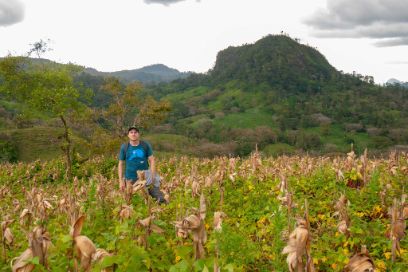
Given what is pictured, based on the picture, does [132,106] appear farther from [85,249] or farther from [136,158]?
[85,249]

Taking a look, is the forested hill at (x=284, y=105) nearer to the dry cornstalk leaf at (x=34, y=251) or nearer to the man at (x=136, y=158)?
the man at (x=136, y=158)

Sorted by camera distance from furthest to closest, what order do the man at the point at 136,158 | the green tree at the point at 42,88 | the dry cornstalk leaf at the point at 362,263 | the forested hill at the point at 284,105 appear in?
the forested hill at the point at 284,105, the green tree at the point at 42,88, the man at the point at 136,158, the dry cornstalk leaf at the point at 362,263

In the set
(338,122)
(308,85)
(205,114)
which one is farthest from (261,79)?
(338,122)

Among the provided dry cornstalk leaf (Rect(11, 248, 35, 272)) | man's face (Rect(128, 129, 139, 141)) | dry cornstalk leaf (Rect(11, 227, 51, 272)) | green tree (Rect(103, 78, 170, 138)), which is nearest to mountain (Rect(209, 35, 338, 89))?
green tree (Rect(103, 78, 170, 138))

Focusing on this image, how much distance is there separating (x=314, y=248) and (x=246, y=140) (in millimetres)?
85941

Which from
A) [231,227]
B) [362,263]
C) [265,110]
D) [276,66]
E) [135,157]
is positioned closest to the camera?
[362,263]

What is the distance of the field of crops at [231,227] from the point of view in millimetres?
3754

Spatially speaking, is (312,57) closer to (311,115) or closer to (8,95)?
(311,115)

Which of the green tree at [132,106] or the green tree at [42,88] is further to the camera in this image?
the green tree at [132,106]

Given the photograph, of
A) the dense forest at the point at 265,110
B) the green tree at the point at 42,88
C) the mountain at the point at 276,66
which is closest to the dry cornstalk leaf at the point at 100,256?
the green tree at the point at 42,88

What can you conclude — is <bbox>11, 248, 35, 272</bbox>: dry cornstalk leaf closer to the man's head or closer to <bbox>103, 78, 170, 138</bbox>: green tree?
the man's head

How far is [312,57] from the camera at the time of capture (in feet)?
643

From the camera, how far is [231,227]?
6.49m

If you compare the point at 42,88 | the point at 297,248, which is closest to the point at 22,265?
the point at 297,248
